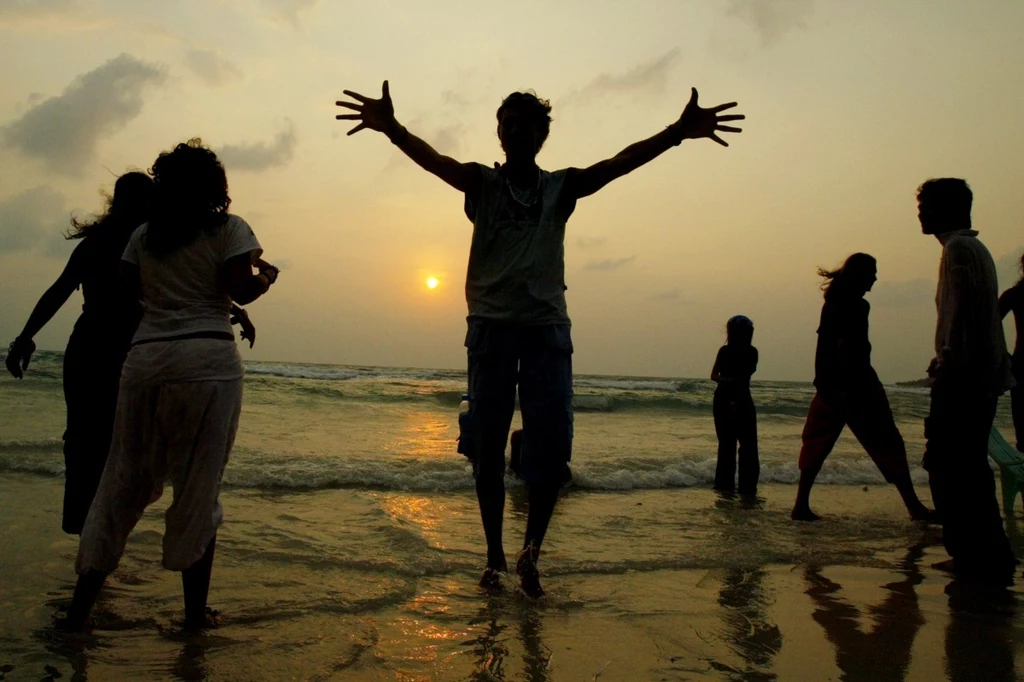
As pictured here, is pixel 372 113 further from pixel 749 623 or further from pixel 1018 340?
pixel 1018 340

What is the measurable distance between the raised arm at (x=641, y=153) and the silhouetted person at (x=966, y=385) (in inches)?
55.5

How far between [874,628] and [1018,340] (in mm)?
2504

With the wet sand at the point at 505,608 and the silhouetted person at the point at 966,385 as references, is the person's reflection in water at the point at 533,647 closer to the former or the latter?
the wet sand at the point at 505,608

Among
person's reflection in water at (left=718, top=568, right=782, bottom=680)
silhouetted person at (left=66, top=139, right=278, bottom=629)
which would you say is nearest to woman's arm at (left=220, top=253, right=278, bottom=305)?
silhouetted person at (left=66, top=139, right=278, bottom=629)

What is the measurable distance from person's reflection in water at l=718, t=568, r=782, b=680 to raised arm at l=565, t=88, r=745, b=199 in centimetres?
194

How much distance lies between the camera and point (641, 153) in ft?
12.0

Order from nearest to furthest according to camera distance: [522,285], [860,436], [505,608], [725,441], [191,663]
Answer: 1. [191,663]
2. [505,608]
3. [522,285]
4. [860,436]
5. [725,441]

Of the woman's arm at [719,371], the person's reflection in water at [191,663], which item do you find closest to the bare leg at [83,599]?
the person's reflection in water at [191,663]

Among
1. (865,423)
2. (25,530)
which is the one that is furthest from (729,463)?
(25,530)

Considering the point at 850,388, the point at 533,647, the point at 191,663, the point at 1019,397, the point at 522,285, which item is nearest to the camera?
the point at 191,663

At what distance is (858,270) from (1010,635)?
132 inches

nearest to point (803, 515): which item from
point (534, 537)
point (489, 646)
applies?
point (534, 537)

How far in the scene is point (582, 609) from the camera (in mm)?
3404

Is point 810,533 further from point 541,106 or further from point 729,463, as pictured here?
point 541,106
